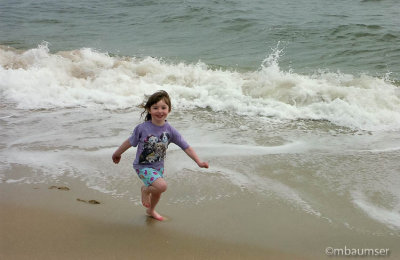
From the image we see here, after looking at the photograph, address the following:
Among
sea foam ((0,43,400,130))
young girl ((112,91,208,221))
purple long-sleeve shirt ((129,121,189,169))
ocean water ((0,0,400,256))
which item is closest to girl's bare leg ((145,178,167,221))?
young girl ((112,91,208,221))

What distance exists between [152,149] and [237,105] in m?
3.86

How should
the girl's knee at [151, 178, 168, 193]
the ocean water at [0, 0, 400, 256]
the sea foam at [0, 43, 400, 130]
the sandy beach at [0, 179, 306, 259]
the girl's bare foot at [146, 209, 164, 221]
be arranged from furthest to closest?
the sea foam at [0, 43, 400, 130], the ocean water at [0, 0, 400, 256], the girl's bare foot at [146, 209, 164, 221], the girl's knee at [151, 178, 168, 193], the sandy beach at [0, 179, 306, 259]

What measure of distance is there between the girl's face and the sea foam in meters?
3.57

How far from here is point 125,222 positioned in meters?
3.39

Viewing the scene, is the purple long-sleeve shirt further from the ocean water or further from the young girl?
the ocean water

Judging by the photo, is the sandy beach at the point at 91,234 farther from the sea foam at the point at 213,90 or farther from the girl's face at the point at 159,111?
the sea foam at the point at 213,90

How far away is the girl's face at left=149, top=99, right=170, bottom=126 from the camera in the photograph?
3.32 meters

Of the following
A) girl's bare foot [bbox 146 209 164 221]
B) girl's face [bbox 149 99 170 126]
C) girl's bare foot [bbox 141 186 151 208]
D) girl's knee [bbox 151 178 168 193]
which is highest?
girl's face [bbox 149 99 170 126]

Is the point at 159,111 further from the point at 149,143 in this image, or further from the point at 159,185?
the point at 159,185

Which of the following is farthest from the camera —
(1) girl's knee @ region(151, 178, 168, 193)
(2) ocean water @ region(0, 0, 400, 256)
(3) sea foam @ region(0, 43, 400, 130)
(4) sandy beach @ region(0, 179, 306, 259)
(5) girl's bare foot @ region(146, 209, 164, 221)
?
(3) sea foam @ region(0, 43, 400, 130)

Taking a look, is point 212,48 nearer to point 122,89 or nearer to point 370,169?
A: point 122,89

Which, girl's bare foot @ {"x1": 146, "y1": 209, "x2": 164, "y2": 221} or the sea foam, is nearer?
girl's bare foot @ {"x1": 146, "y1": 209, "x2": 164, "y2": 221}

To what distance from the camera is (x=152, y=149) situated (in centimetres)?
335

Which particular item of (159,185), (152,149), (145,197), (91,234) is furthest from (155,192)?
(91,234)
